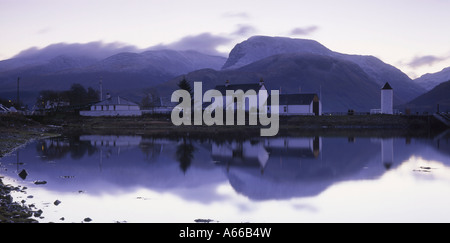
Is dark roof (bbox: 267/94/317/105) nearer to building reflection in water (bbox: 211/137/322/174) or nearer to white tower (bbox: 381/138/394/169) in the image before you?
white tower (bbox: 381/138/394/169)

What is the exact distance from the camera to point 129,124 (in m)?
81.8

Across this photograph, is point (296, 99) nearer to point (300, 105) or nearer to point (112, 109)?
point (300, 105)

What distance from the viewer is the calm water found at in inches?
595

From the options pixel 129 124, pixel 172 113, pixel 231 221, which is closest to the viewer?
pixel 231 221

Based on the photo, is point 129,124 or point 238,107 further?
point 238,107

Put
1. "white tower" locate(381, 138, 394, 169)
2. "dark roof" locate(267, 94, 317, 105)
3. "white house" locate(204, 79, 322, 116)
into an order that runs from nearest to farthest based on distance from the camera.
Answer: "white tower" locate(381, 138, 394, 169) < "white house" locate(204, 79, 322, 116) < "dark roof" locate(267, 94, 317, 105)

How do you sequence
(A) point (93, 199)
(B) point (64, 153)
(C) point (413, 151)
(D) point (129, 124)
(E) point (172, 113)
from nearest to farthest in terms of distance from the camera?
1. (A) point (93, 199)
2. (B) point (64, 153)
3. (C) point (413, 151)
4. (D) point (129, 124)
5. (E) point (172, 113)

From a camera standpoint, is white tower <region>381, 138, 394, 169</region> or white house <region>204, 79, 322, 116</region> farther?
white house <region>204, 79, 322, 116</region>

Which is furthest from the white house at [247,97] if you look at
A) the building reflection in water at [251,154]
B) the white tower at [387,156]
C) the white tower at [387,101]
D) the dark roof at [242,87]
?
the white tower at [387,156]

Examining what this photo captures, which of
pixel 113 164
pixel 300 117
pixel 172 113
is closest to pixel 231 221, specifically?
pixel 113 164

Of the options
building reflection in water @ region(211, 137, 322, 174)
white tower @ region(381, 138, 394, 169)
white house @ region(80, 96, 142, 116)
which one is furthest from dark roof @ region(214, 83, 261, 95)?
white tower @ region(381, 138, 394, 169)

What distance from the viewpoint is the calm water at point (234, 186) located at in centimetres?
1511

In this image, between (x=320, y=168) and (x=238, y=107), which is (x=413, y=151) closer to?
(x=320, y=168)
